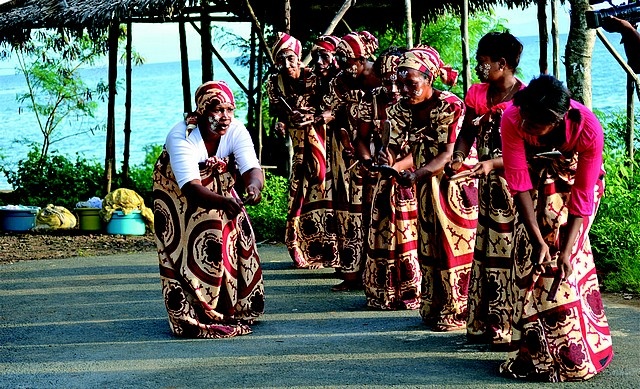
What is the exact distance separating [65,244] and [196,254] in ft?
19.9

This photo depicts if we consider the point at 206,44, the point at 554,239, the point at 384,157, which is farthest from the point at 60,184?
the point at 554,239

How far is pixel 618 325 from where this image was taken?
700 centimetres

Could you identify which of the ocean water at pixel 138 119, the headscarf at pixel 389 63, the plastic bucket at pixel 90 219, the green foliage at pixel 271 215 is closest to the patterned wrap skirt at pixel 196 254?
the headscarf at pixel 389 63

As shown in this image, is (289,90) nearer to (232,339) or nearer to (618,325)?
(232,339)

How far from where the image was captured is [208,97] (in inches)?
275

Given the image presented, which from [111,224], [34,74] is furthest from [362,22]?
[34,74]

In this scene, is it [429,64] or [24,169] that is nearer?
[429,64]

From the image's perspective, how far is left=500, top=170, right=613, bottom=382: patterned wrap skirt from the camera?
5520mm

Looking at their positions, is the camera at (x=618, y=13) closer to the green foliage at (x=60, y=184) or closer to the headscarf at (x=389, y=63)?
the headscarf at (x=389, y=63)

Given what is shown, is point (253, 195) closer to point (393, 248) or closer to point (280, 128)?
point (393, 248)

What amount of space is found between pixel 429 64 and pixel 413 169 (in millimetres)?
741

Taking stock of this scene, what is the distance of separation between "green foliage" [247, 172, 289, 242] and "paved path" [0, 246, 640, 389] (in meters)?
2.64

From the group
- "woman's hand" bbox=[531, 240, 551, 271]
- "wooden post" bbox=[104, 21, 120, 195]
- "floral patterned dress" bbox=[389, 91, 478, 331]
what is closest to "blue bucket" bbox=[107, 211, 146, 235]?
"wooden post" bbox=[104, 21, 120, 195]

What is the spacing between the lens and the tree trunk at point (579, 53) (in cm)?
869
